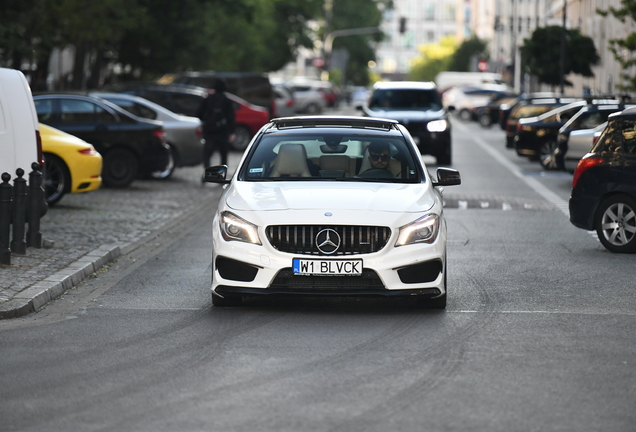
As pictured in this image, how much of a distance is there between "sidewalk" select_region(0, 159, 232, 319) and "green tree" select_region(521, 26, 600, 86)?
35.5 m

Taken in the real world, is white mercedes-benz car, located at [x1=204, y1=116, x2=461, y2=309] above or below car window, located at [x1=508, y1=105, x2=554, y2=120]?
above

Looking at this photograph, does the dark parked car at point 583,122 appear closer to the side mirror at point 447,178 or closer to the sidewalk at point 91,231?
the sidewalk at point 91,231

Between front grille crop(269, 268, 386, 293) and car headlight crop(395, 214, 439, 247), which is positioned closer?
front grille crop(269, 268, 386, 293)

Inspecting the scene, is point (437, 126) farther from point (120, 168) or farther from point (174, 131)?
point (120, 168)

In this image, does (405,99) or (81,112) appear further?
(405,99)

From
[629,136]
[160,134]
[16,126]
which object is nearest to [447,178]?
[629,136]

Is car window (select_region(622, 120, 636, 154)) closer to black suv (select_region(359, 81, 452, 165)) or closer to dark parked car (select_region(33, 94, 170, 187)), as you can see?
dark parked car (select_region(33, 94, 170, 187))

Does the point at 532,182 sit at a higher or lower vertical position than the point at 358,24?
lower

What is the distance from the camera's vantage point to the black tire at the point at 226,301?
950 cm

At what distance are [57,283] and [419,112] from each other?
18380 millimetres

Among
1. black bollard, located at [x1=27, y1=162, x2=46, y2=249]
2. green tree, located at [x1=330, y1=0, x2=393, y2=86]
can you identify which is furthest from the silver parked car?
green tree, located at [x1=330, y1=0, x2=393, y2=86]

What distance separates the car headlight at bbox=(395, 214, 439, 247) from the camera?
9.12m

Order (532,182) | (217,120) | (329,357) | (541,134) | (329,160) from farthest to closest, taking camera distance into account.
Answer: (541,134), (532,182), (217,120), (329,160), (329,357)

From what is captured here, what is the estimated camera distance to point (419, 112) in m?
28.0
